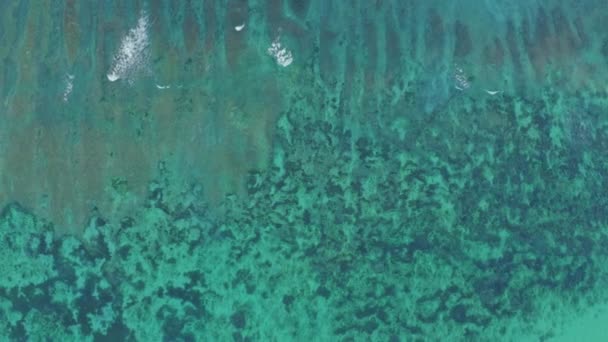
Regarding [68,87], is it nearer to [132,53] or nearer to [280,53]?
[132,53]

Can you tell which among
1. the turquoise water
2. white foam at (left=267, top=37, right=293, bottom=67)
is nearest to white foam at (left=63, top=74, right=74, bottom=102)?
the turquoise water

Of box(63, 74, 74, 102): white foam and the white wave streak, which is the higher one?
the white wave streak

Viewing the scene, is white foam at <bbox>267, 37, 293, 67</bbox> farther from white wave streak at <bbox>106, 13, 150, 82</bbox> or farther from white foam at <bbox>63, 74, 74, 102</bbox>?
white foam at <bbox>63, 74, 74, 102</bbox>

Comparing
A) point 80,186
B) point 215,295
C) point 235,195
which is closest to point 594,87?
point 235,195

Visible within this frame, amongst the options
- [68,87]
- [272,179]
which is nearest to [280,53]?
[272,179]

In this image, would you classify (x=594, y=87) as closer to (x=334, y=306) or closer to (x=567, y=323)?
(x=567, y=323)

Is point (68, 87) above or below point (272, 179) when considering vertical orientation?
above
